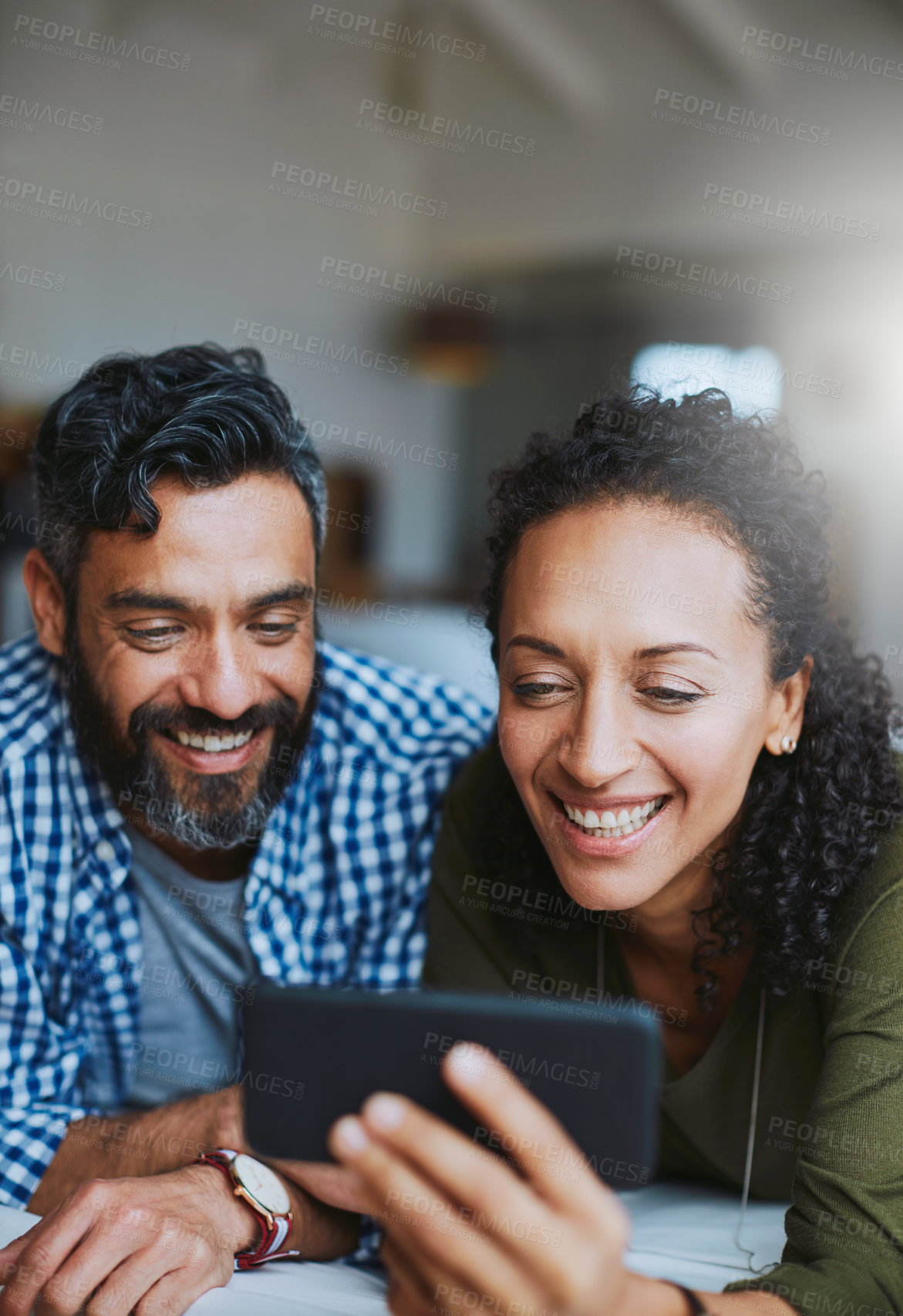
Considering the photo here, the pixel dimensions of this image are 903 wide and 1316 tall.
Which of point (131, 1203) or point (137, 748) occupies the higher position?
point (137, 748)

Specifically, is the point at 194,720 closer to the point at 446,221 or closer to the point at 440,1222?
the point at 440,1222

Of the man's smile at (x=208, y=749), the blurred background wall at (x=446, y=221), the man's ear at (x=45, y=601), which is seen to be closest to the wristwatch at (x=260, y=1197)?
the man's smile at (x=208, y=749)

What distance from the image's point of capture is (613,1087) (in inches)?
34.1

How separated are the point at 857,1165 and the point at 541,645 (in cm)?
53

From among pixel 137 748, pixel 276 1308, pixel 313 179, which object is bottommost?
pixel 276 1308

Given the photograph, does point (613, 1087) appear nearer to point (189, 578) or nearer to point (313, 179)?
point (189, 578)

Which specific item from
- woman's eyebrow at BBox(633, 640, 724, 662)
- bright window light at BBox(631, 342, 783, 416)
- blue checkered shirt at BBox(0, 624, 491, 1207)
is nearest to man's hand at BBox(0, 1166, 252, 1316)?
blue checkered shirt at BBox(0, 624, 491, 1207)

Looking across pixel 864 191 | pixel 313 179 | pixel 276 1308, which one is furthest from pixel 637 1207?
pixel 313 179

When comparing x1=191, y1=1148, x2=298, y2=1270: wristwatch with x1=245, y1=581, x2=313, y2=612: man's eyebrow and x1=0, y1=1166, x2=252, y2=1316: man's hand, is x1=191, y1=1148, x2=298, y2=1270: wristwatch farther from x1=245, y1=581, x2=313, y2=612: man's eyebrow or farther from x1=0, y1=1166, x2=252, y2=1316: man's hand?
x1=245, y1=581, x2=313, y2=612: man's eyebrow

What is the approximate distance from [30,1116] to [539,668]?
79 centimetres

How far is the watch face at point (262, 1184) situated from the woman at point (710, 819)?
28 cm

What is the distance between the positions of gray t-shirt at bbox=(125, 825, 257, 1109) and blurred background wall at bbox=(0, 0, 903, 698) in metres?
1.66

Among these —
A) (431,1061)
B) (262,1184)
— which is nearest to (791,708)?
(431,1061)

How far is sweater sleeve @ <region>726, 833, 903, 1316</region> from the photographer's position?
0.87m
